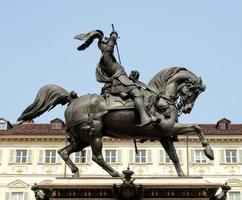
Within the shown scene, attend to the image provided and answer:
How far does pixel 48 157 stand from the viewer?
5938 centimetres

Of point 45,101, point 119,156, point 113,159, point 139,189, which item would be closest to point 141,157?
point 119,156

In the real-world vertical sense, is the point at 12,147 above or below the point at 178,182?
above

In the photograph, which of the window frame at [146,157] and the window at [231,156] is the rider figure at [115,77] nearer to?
the window frame at [146,157]

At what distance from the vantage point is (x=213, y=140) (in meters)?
58.8

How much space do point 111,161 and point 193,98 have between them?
43.3m

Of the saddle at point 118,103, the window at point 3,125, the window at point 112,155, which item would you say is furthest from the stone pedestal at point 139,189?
the window at point 3,125

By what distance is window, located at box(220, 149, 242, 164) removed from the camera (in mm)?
58638

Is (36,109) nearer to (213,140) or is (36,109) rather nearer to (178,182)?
(178,182)

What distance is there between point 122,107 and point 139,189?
2.31 m

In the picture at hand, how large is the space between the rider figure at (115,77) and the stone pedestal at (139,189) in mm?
1611

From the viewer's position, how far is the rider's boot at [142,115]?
48.9ft

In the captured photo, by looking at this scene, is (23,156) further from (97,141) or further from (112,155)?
(97,141)

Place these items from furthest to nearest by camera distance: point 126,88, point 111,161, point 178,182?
point 111,161 < point 126,88 < point 178,182

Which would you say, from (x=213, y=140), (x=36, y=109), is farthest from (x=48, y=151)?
(x=36, y=109)
